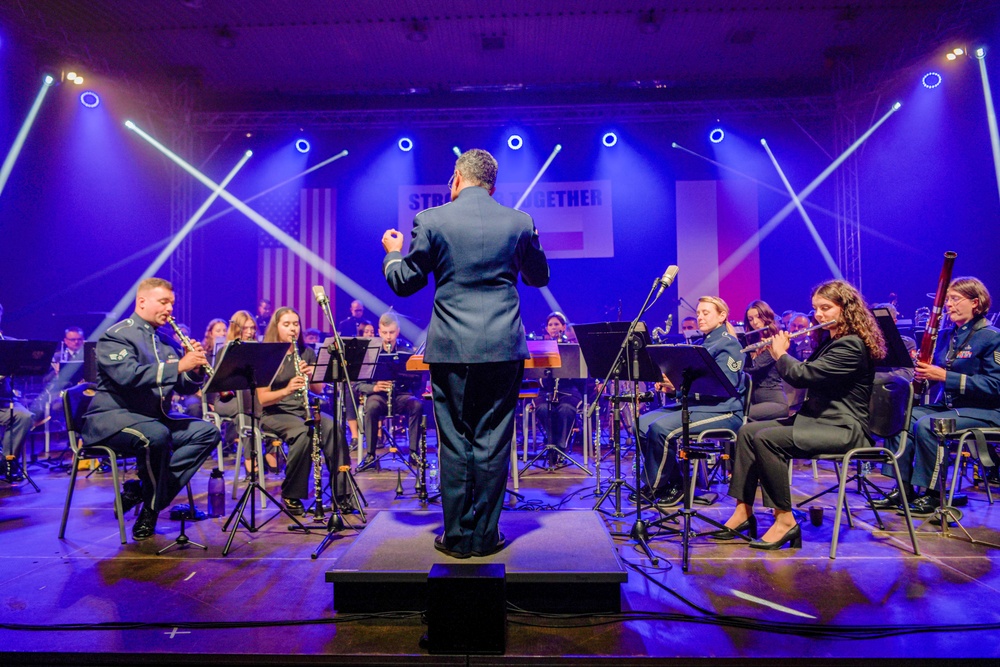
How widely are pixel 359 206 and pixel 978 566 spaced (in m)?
10.9

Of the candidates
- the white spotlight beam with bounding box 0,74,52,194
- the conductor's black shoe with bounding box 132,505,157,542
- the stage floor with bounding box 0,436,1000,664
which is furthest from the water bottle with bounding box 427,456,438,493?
the white spotlight beam with bounding box 0,74,52,194

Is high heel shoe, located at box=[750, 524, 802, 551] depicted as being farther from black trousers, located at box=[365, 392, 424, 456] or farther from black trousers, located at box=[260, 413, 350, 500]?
black trousers, located at box=[365, 392, 424, 456]

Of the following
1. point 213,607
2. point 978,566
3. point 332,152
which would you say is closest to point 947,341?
point 978,566

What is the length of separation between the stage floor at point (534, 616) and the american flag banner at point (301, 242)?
7.77 meters

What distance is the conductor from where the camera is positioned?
2707 mm

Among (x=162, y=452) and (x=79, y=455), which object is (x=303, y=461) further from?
(x=79, y=455)

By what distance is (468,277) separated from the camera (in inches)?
108

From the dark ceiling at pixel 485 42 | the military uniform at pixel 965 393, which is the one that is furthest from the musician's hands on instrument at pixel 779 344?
the dark ceiling at pixel 485 42

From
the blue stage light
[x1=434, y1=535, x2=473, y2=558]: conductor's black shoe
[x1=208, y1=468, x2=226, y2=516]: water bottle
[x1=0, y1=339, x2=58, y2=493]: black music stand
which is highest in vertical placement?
the blue stage light

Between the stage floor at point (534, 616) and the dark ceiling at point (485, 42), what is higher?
the dark ceiling at point (485, 42)

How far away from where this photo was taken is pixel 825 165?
460 inches

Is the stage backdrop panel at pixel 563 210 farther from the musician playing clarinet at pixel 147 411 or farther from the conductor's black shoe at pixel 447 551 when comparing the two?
the conductor's black shoe at pixel 447 551

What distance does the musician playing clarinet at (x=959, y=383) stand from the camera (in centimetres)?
444

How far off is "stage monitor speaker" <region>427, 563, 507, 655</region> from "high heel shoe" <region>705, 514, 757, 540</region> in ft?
7.31
